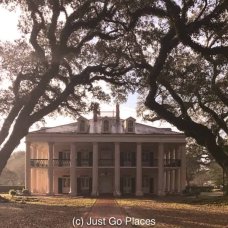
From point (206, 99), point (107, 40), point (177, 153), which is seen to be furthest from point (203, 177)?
point (107, 40)

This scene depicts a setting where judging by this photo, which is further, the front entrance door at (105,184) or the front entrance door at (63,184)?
the front entrance door at (63,184)

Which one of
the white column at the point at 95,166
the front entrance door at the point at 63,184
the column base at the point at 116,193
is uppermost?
the white column at the point at 95,166

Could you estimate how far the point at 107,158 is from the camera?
55.9 meters

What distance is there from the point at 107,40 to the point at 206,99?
8.85m

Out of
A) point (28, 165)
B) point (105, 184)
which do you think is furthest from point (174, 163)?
point (28, 165)

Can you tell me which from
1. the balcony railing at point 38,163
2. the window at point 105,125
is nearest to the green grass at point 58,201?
the window at point 105,125

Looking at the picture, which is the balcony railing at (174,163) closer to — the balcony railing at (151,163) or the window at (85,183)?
the balcony railing at (151,163)

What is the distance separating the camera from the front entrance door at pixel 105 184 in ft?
182

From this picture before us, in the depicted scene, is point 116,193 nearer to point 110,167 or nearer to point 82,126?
point 110,167

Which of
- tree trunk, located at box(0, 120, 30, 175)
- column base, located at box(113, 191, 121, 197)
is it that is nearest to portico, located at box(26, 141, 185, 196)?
column base, located at box(113, 191, 121, 197)

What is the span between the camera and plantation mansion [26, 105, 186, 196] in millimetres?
52688

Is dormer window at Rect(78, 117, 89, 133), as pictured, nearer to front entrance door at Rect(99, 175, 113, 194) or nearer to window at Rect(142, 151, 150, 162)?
front entrance door at Rect(99, 175, 113, 194)

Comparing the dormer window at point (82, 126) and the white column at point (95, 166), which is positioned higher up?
the dormer window at point (82, 126)

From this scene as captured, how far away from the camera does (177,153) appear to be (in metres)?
57.5
